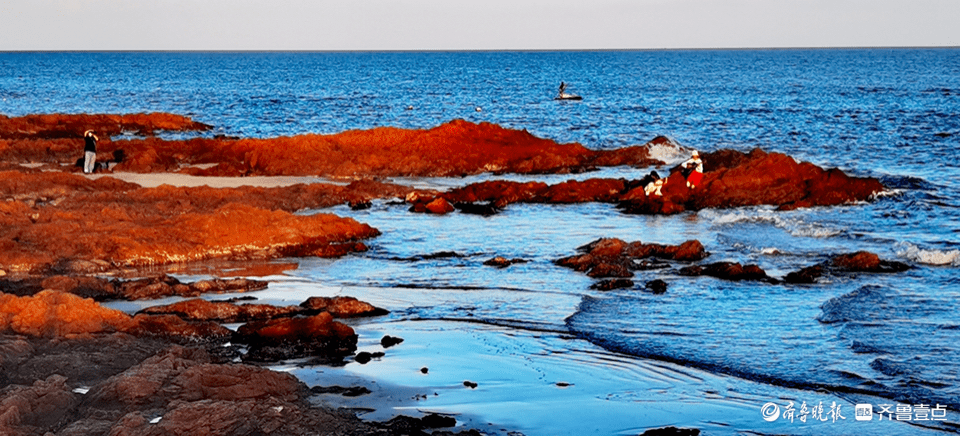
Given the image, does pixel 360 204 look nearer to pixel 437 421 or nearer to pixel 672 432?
pixel 437 421

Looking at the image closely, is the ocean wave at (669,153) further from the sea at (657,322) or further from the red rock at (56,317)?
the red rock at (56,317)

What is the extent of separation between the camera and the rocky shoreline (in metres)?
8.37

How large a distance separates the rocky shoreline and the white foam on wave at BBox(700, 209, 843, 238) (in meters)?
1.17

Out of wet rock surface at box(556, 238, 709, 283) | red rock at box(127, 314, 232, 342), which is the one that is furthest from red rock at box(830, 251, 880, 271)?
red rock at box(127, 314, 232, 342)

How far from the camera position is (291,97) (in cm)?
8219

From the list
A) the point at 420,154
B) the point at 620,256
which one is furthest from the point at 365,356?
the point at 420,154

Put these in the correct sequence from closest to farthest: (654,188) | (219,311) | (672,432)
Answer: (672,432)
(219,311)
(654,188)

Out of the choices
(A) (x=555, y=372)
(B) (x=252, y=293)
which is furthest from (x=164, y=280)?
(A) (x=555, y=372)

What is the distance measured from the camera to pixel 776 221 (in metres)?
21.5

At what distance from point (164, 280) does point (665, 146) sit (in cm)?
2465

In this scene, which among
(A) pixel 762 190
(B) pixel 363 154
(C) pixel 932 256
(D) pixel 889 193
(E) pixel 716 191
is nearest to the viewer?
(C) pixel 932 256

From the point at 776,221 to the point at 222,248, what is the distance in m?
10.7

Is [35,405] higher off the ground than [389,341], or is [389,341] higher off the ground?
[35,405]

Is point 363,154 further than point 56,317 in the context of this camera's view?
Yes
